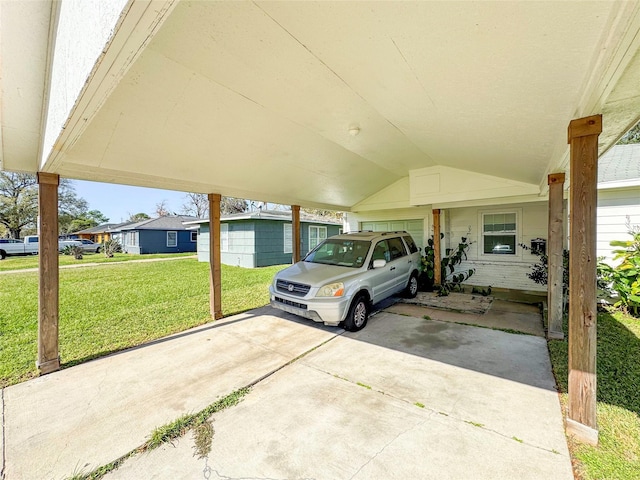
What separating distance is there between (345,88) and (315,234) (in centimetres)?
1443

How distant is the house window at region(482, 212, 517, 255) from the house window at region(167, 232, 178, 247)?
23369mm

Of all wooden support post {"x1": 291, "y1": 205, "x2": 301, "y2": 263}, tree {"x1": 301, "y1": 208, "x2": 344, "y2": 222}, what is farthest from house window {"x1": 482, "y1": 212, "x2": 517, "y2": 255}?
tree {"x1": 301, "y1": 208, "x2": 344, "y2": 222}

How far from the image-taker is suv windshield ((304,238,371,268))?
579cm

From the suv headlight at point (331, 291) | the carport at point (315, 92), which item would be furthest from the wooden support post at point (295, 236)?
the suv headlight at point (331, 291)

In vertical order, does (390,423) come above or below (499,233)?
below

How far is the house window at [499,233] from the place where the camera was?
802 cm

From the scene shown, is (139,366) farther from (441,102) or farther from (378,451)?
(441,102)

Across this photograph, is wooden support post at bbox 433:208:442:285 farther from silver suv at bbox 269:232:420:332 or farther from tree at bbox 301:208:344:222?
tree at bbox 301:208:344:222

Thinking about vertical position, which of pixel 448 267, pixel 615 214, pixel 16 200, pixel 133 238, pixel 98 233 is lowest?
pixel 448 267

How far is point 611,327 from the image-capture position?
16.0 feet

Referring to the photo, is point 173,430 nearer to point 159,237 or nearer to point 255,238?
point 255,238

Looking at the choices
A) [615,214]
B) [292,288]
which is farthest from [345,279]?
[615,214]

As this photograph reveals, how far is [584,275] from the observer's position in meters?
2.41

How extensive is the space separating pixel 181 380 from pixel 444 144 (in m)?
5.06
